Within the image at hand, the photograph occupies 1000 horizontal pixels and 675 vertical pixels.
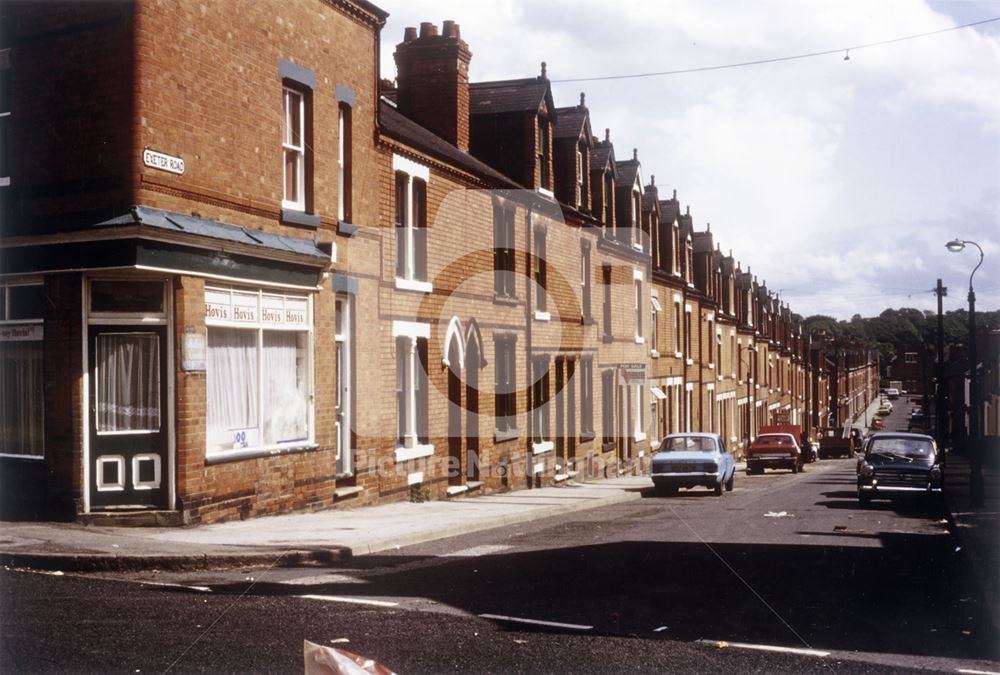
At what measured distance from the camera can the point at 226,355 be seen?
14.5 meters

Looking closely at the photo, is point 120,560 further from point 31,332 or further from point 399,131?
point 399,131

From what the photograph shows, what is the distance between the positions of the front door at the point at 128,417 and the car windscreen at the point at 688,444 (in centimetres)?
1703

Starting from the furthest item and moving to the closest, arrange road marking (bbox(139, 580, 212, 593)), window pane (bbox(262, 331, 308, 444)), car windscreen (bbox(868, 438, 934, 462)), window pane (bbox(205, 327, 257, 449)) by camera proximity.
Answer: car windscreen (bbox(868, 438, 934, 462)), window pane (bbox(262, 331, 308, 444)), window pane (bbox(205, 327, 257, 449)), road marking (bbox(139, 580, 212, 593))

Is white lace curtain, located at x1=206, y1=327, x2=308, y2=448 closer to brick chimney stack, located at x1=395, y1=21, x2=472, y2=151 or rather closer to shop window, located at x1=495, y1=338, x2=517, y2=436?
shop window, located at x1=495, y1=338, x2=517, y2=436

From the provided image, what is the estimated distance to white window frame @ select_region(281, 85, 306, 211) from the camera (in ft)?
52.6

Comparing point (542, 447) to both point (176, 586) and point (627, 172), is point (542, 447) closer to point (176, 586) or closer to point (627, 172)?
point (627, 172)

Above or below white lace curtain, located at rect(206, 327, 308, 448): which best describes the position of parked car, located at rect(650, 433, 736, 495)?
below

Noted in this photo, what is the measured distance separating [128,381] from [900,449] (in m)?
18.2

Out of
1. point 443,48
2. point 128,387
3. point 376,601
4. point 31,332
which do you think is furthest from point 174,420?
point 443,48

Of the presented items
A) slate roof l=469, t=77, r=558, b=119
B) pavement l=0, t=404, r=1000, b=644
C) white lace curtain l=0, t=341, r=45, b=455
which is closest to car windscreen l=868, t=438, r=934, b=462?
pavement l=0, t=404, r=1000, b=644

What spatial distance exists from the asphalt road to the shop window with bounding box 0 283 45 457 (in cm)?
391

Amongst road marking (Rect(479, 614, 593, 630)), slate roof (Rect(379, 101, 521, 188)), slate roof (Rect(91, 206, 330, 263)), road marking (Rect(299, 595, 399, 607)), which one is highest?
slate roof (Rect(379, 101, 521, 188))

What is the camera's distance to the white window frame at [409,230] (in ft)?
64.4

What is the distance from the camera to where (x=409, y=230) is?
2017 cm
